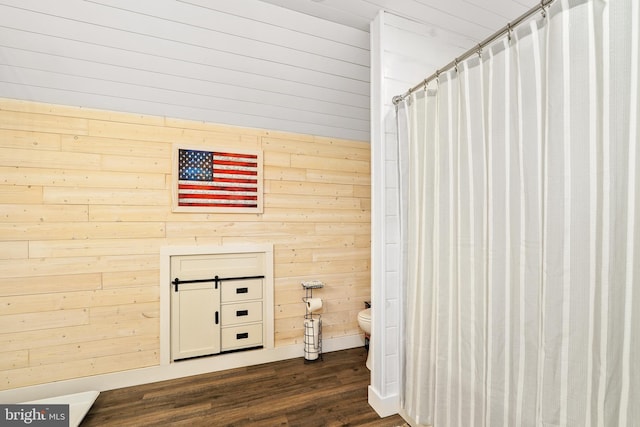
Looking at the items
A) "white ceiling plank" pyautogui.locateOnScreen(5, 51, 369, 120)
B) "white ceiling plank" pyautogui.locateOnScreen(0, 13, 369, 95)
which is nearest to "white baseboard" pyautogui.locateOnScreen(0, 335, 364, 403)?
"white ceiling plank" pyautogui.locateOnScreen(5, 51, 369, 120)

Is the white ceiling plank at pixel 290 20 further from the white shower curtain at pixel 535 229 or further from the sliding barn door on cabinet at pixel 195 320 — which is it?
Result: the sliding barn door on cabinet at pixel 195 320

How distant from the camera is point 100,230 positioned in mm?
2240

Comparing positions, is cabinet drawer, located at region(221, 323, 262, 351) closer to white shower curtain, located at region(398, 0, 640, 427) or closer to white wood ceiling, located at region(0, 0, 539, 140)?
white shower curtain, located at region(398, 0, 640, 427)

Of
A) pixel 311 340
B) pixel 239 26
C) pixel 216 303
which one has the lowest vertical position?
pixel 311 340

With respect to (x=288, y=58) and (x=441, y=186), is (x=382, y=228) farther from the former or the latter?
(x=288, y=58)

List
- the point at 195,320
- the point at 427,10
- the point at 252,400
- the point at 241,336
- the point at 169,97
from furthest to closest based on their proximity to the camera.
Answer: the point at 241,336 < the point at 195,320 < the point at 169,97 < the point at 252,400 < the point at 427,10

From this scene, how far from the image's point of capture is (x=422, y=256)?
5.49 ft

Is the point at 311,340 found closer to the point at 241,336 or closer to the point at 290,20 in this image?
the point at 241,336

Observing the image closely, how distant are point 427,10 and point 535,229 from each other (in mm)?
1551

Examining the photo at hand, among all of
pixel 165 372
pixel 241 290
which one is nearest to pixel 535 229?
pixel 241 290

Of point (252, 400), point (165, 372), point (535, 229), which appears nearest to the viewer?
point (535, 229)

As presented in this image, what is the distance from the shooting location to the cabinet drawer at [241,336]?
8.37 ft

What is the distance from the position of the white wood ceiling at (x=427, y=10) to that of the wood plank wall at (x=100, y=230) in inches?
43.3

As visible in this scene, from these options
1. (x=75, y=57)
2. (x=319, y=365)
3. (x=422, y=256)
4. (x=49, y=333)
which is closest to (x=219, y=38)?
(x=75, y=57)
